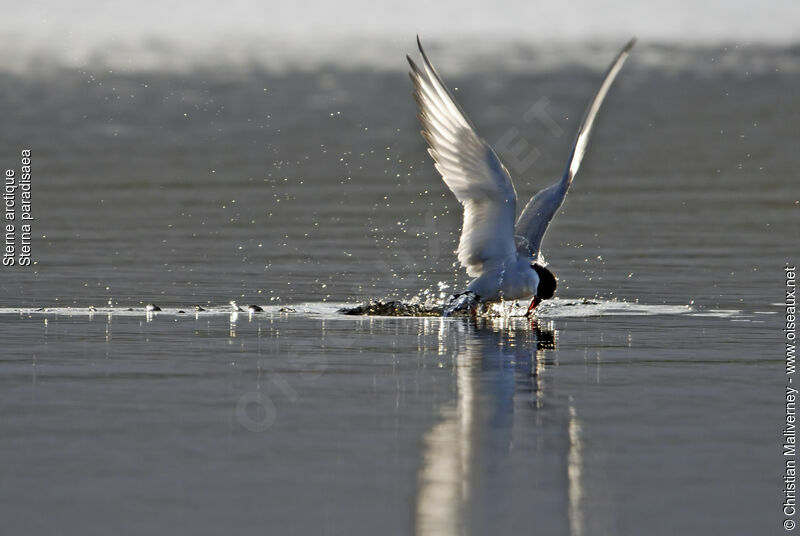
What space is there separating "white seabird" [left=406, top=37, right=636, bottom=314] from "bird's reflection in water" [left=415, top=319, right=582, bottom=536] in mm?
2682

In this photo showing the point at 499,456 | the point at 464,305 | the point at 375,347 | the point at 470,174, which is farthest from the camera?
the point at 464,305

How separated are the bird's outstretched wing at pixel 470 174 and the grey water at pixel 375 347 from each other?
683 millimetres

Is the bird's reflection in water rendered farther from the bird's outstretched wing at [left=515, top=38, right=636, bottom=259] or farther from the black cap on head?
the bird's outstretched wing at [left=515, top=38, right=636, bottom=259]

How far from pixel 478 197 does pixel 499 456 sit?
596 centimetres

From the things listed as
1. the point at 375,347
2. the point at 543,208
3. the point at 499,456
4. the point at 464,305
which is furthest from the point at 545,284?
the point at 499,456

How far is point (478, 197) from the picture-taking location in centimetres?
1330

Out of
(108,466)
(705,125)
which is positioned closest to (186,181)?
(705,125)

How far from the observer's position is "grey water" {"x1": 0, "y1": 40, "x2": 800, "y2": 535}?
682cm

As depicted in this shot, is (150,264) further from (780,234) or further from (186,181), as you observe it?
(186,181)

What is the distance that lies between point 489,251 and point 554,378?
3.84 metres

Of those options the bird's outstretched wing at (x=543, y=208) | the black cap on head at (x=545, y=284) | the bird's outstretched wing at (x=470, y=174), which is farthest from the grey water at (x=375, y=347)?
the bird's outstretched wing at (x=543, y=208)

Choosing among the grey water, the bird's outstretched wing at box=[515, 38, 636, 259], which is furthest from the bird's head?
the bird's outstretched wing at box=[515, 38, 636, 259]

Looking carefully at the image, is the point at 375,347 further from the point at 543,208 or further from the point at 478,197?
the point at 543,208

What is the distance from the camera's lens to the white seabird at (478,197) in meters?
13.2
